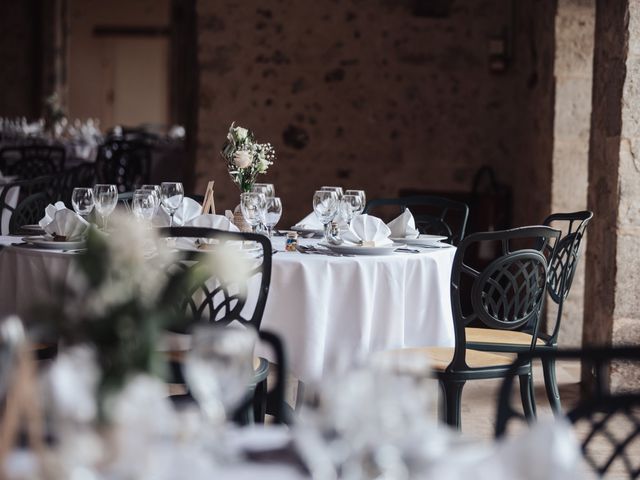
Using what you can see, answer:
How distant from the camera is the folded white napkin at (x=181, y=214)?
3.52 m

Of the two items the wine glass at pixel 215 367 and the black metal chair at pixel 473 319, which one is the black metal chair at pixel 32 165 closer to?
the black metal chair at pixel 473 319

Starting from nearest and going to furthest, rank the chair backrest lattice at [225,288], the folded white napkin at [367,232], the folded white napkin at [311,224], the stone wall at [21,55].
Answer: the chair backrest lattice at [225,288]
the folded white napkin at [367,232]
the folded white napkin at [311,224]
the stone wall at [21,55]

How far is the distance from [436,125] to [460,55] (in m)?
0.57

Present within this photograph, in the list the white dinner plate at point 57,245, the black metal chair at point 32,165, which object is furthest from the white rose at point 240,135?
the black metal chair at point 32,165

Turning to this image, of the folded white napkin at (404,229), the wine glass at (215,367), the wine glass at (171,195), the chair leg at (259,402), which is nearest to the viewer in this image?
the wine glass at (215,367)

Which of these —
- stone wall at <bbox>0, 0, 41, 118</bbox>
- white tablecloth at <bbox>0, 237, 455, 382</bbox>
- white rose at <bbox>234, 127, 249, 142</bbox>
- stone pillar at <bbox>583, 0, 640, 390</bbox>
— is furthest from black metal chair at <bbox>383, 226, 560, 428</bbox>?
stone wall at <bbox>0, 0, 41, 118</bbox>

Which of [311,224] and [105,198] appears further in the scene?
[311,224]

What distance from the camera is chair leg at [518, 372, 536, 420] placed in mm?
3292

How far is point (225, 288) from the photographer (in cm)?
275

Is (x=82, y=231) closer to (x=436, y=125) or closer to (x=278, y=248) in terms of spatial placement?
(x=278, y=248)

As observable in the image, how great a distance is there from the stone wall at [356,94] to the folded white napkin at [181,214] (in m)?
3.68

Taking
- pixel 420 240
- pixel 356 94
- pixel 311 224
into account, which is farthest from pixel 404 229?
pixel 356 94

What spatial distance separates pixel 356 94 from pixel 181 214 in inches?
161

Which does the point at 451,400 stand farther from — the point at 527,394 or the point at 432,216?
the point at 432,216
